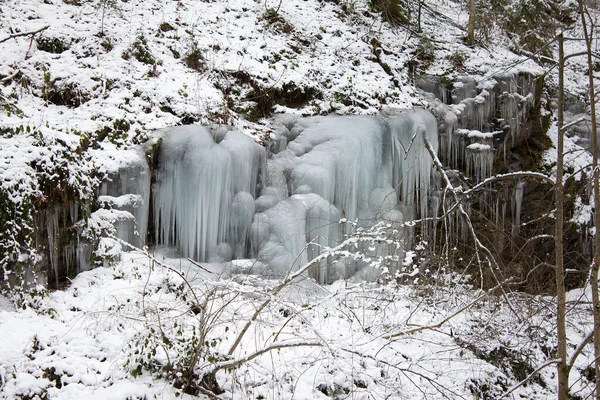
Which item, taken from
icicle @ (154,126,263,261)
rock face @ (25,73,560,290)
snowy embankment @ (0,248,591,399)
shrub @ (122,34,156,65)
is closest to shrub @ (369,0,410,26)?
rock face @ (25,73,560,290)

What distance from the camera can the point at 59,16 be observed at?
729cm

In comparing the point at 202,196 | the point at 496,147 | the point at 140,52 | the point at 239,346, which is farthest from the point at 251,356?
the point at 496,147

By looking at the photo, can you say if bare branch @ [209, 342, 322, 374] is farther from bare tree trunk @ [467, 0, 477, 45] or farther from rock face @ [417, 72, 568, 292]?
bare tree trunk @ [467, 0, 477, 45]

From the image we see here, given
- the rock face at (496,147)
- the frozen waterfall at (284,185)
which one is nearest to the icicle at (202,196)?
the frozen waterfall at (284,185)

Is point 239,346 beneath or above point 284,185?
beneath

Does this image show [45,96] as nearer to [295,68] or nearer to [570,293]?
[295,68]

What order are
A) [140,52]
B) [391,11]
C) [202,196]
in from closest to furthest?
1. [202,196]
2. [140,52]
3. [391,11]

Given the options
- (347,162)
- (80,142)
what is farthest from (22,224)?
(347,162)

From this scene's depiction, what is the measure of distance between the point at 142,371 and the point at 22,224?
1.92 meters

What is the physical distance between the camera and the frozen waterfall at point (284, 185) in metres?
5.91

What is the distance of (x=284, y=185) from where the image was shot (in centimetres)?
658

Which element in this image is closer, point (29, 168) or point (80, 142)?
point (29, 168)

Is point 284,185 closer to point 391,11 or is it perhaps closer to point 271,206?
point 271,206

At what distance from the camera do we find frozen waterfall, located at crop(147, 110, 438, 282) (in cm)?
591
